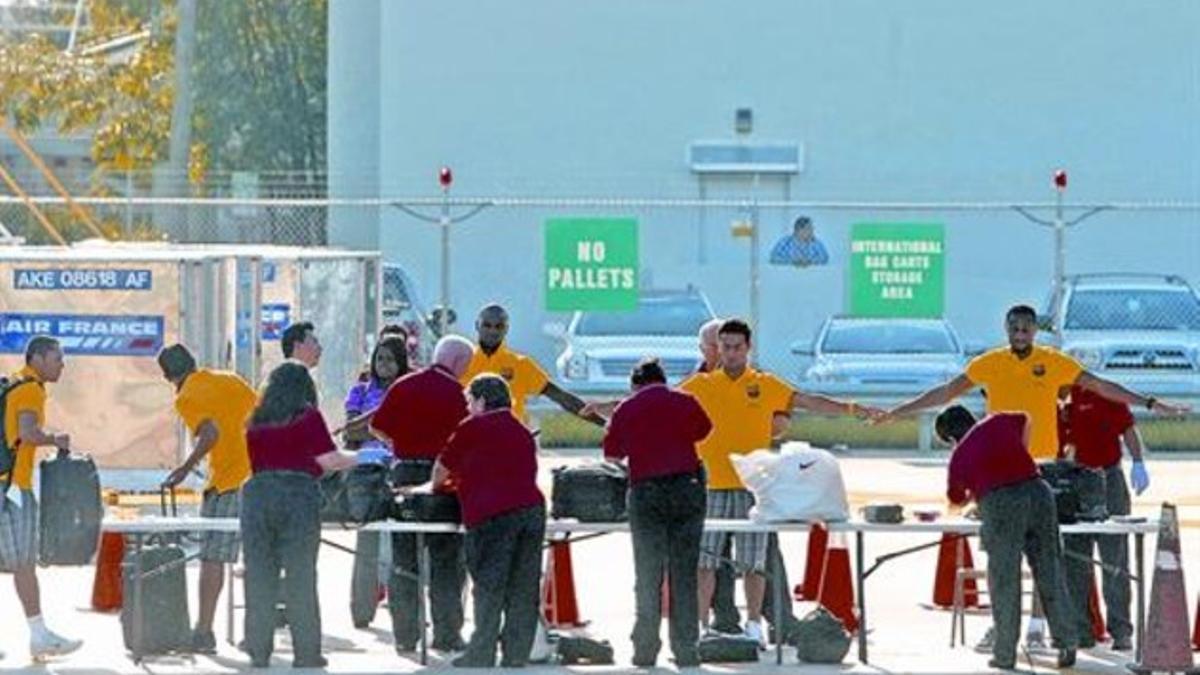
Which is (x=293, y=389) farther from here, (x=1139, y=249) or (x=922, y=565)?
(x=1139, y=249)

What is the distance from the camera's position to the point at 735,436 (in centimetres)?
1728

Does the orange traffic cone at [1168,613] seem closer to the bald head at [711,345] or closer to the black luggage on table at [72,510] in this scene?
the bald head at [711,345]

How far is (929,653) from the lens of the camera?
56.9 feet

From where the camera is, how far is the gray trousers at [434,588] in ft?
55.5

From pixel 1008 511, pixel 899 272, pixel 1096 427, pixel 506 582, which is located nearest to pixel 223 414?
pixel 506 582

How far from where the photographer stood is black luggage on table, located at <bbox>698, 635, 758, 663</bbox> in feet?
55.0

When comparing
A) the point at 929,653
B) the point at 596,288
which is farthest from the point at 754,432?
the point at 596,288

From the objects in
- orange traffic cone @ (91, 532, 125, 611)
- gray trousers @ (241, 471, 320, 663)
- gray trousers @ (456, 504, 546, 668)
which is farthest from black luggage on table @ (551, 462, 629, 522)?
orange traffic cone @ (91, 532, 125, 611)

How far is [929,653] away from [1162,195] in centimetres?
2416

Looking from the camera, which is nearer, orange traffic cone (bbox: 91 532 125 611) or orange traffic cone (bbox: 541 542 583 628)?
orange traffic cone (bbox: 541 542 583 628)

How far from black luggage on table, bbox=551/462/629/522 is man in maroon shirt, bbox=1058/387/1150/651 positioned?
2.44m

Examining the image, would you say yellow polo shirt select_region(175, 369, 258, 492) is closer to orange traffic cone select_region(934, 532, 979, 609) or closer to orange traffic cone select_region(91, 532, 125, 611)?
orange traffic cone select_region(91, 532, 125, 611)

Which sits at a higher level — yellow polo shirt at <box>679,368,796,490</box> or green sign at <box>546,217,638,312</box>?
green sign at <box>546,217,638,312</box>

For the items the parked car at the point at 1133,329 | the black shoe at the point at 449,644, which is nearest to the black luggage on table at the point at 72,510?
the black shoe at the point at 449,644
